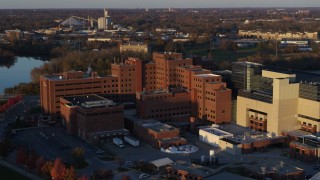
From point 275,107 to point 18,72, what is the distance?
45.5 ft

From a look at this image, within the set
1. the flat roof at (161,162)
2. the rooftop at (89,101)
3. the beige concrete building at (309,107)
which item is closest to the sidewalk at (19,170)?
the flat roof at (161,162)

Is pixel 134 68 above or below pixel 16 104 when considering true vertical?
above

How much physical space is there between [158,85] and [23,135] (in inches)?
A: 172

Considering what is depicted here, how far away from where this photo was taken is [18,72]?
75.0 feet

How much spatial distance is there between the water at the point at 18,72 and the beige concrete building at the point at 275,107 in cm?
939

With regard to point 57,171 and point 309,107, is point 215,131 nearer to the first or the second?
point 309,107

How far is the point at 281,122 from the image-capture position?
39.1 feet

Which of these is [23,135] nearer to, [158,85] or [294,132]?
[158,85]

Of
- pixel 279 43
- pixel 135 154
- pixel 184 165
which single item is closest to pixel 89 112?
pixel 135 154

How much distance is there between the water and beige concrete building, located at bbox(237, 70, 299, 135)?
9.39 meters

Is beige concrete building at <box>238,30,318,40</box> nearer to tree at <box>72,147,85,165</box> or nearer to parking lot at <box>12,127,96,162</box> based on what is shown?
parking lot at <box>12,127,96,162</box>

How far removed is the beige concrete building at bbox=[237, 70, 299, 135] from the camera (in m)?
11.9

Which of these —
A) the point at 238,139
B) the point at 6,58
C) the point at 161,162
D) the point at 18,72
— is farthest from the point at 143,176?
the point at 6,58

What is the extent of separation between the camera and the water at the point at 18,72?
20.4m
